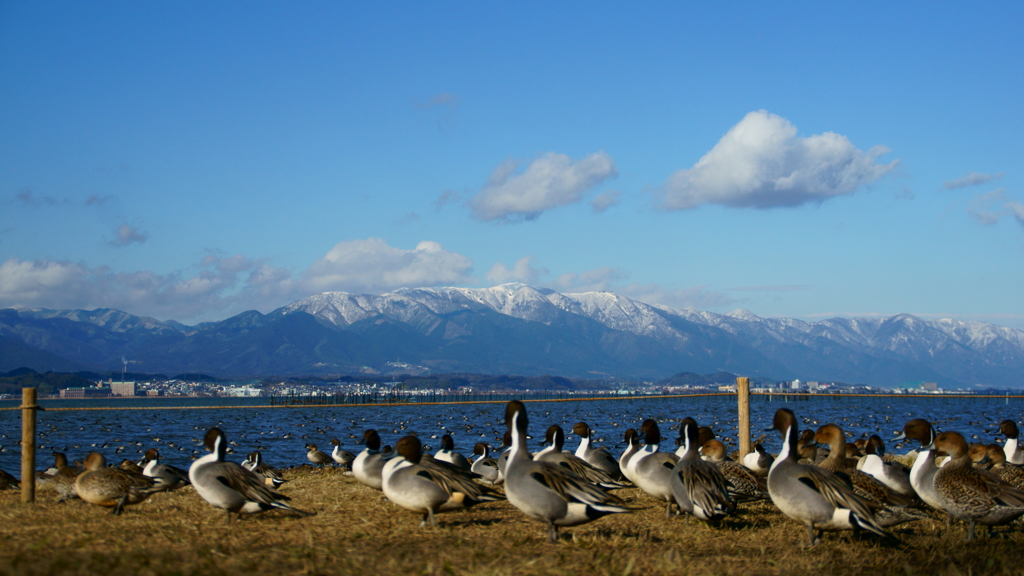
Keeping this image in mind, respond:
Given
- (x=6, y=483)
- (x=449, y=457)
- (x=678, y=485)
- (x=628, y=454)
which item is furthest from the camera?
(x=6, y=483)

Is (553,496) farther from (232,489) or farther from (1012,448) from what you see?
(1012,448)

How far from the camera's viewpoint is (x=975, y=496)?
941cm

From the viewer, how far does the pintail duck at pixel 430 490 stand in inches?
365

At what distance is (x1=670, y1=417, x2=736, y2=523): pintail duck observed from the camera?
9.35 metres

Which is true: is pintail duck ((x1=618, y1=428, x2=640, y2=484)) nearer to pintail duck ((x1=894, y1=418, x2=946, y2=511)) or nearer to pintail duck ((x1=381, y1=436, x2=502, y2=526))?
pintail duck ((x1=381, y1=436, x2=502, y2=526))

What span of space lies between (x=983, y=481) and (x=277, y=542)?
8.54 m

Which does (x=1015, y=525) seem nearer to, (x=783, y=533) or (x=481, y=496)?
(x=783, y=533)

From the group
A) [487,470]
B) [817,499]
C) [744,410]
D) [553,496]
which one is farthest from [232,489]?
[744,410]

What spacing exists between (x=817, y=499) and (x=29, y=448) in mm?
11777

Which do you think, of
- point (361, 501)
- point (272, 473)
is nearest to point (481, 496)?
point (361, 501)

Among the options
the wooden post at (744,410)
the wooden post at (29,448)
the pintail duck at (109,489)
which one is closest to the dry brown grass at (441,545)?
the pintail duck at (109,489)

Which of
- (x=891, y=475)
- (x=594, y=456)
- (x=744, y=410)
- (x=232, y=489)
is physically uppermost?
(x=744, y=410)

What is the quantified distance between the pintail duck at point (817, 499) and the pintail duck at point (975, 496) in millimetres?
1356

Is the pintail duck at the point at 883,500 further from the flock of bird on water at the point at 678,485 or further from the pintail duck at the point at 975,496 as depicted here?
the pintail duck at the point at 975,496
